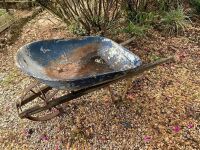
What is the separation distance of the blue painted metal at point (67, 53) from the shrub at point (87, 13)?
133cm

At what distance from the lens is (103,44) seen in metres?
4.00

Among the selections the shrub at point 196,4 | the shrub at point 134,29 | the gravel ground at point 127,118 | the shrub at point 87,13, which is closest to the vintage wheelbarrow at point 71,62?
the gravel ground at point 127,118

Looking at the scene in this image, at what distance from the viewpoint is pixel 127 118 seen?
4.10 metres

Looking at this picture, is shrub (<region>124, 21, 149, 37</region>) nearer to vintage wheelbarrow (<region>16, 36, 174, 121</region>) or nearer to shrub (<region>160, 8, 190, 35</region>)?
shrub (<region>160, 8, 190, 35</region>)

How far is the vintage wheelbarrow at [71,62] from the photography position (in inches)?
139

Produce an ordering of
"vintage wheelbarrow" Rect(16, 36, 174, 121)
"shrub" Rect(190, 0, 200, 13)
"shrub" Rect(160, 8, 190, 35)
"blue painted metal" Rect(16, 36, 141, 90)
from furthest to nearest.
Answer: "shrub" Rect(190, 0, 200, 13) → "shrub" Rect(160, 8, 190, 35) → "vintage wheelbarrow" Rect(16, 36, 174, 121) → "blue painted metal" Rect(16, 36, 141, 90)

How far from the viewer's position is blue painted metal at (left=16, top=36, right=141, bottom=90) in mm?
3293

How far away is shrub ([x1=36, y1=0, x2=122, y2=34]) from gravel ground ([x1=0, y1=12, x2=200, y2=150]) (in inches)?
35.6

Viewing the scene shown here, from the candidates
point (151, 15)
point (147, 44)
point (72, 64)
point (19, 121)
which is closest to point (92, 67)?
point (72, 64)

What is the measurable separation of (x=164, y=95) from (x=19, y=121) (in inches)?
70.5

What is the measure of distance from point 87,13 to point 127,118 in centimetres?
189

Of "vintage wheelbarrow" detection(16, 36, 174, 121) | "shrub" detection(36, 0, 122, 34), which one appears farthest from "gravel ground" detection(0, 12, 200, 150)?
"shrub" detection(36, 0, 122, 34)

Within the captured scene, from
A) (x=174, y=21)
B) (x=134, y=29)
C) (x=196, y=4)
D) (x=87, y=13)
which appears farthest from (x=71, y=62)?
(x=196, y=4)

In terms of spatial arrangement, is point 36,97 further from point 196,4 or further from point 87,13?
point 196,4
